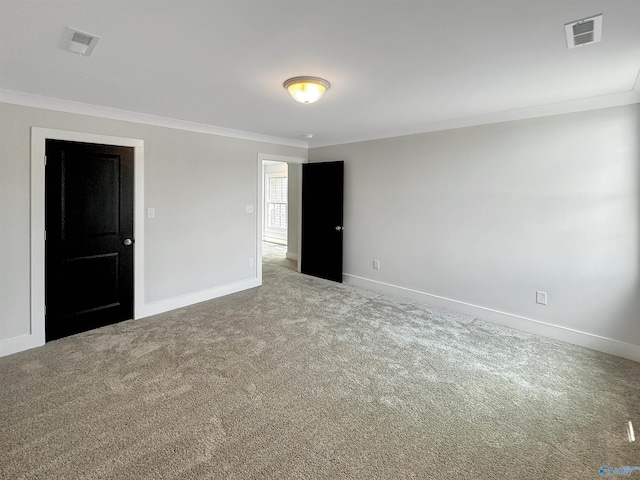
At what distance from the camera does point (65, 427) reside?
2016 millimetres

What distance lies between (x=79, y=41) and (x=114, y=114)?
1717 mm

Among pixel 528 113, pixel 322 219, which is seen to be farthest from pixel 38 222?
pixel 528 113

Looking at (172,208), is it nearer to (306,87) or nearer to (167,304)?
(167,304)

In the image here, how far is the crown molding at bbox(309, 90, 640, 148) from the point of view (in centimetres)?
296

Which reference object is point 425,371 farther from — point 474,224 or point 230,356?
point 474,224

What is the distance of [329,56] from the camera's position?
7.16ft


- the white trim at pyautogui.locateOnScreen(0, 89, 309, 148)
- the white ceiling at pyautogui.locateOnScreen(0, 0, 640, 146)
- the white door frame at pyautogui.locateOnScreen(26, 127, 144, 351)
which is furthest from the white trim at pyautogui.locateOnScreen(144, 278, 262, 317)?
the white ceiling at pyautogui.locateOnScreen(0, 0, 640, 146)

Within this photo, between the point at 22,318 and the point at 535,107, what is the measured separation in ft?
18.1

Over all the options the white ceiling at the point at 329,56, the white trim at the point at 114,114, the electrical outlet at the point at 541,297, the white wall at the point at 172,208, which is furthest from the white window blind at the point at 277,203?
the electrical outlet at the point at 541,297

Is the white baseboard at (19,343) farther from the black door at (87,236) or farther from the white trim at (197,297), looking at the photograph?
the white trim at (197,297)

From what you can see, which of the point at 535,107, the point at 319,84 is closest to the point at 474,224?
the point at 535,107

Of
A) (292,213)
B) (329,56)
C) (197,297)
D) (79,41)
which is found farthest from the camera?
(292,213)

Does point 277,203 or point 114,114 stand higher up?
point 114,114

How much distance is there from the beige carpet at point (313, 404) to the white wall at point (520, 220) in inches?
16.1
